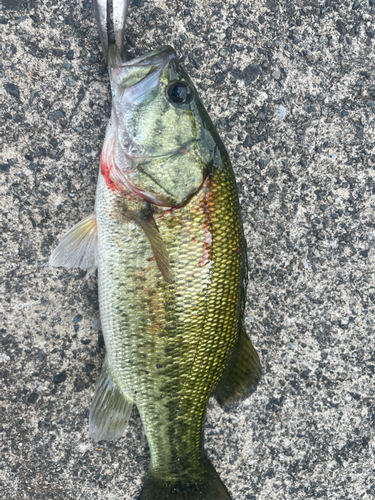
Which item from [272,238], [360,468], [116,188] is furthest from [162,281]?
[360,468]

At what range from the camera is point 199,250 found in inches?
52.3

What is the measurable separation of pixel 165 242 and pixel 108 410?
83 centimetres

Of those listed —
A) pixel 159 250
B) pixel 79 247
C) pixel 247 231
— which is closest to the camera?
pixel 159 250

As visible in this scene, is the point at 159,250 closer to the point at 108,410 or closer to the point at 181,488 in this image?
the point at 108,410

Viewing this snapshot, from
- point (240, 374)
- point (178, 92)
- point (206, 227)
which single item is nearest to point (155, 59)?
point (178, 92)

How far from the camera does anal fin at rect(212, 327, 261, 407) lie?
60.6 inches

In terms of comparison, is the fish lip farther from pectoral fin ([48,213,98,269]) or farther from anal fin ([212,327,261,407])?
anal fin ([212,327,261,407])

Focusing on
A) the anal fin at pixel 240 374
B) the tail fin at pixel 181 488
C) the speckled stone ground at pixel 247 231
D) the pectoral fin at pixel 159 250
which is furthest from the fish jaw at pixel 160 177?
the tail fin at pixel 181 488

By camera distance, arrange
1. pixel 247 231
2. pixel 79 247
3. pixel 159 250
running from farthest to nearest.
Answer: pixel 247 231, pixel 79 247, pixel 159 250

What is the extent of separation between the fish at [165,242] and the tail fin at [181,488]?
0.25m

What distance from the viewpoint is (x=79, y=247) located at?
151cm

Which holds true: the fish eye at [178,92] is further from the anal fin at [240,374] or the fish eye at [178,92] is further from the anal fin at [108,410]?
the anal fin at [108,410]

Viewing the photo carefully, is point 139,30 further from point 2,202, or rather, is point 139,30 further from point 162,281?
point 162,281

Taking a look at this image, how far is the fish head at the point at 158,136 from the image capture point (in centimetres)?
134
